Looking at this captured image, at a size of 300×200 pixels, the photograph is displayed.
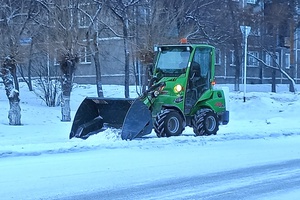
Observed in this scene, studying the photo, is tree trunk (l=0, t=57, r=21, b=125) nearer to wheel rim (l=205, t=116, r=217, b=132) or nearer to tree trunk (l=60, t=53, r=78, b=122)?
tree trunk (l=60, t=53, r=78, b=122)

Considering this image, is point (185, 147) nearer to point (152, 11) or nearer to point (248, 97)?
point (152, 11)

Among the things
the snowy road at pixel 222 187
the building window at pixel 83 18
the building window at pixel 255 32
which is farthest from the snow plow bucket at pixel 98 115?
the building window at pixel 255 32

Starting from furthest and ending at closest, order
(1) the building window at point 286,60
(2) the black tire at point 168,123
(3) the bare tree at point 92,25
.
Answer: (1) the building window at point 286,60 < (3) the bare tree at point 92,25 < (2) the black tire at point 168,123

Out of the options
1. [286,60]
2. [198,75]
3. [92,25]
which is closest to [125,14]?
[92,25]

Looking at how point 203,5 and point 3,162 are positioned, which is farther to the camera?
point 203,5

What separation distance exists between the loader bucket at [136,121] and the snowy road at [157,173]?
0.63 metres

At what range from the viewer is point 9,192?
8.60 meters

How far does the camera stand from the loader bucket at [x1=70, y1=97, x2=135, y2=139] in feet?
49.9

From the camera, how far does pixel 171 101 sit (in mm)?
15312

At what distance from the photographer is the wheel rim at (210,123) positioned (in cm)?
1608

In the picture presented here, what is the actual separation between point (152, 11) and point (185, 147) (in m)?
10.6

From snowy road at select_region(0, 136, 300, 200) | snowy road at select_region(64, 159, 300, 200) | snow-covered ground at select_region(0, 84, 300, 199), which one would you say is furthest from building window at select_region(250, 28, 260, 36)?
snowy road at select_region(64, 159, 300, 200)

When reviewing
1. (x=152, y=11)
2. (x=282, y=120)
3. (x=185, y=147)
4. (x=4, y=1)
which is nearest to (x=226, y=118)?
(x=185, y=147)

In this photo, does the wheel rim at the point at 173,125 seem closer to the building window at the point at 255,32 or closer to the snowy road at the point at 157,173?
the snowy road at the point at 157,173
